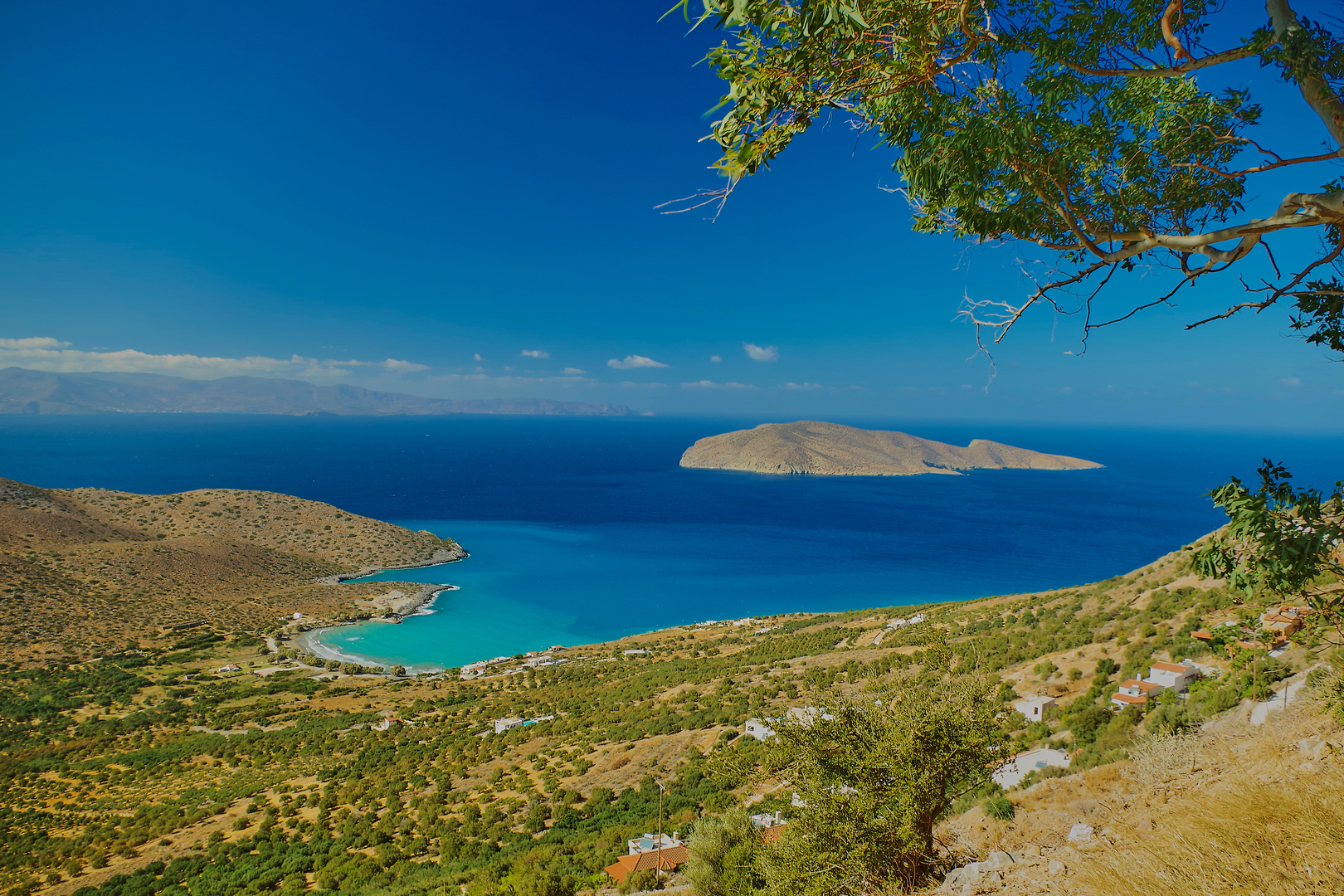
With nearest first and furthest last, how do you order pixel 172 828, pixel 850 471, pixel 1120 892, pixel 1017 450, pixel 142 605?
pixel 1120 892
pixel 172 828
pixel 142 605
pixel 850 471
pixel 1017 450

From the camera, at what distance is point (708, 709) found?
18766 mm

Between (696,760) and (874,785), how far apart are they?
33.0ft

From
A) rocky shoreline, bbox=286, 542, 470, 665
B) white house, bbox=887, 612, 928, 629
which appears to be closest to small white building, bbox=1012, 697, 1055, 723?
white house, bbox=887, 612, 928, 629

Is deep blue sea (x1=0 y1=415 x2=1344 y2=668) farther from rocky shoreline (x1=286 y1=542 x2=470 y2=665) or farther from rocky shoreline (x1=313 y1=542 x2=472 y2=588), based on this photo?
rocky shoreline (x1=313 y1=542 x2=472 y2=588)

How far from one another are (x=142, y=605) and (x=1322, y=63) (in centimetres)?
5467

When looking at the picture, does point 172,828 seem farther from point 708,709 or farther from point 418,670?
point 418,670

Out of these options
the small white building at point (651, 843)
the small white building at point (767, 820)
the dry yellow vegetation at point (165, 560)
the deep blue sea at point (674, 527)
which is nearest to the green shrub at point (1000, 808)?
the small white building at point (767, 820)

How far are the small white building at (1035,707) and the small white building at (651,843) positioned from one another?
30.7ft

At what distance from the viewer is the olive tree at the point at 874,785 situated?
6.08 meters

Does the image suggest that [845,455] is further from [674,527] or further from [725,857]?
[725,857]

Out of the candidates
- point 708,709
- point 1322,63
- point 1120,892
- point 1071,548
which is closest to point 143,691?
point 708,709

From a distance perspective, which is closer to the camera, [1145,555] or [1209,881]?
[1209,881]

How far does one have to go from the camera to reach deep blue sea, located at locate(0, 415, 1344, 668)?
47.3 meters

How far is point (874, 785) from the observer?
6406 millimetres
